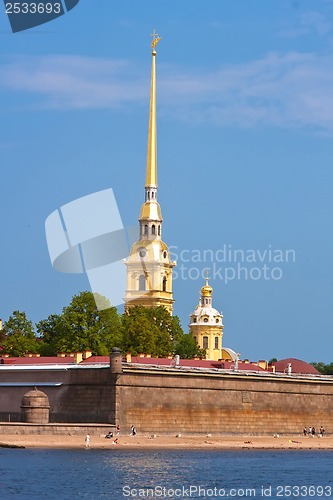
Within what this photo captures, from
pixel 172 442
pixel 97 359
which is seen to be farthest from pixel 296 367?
pixel 172 442

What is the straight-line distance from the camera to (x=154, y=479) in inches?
2530

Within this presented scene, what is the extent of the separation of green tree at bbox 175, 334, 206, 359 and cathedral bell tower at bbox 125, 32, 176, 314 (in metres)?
14.0

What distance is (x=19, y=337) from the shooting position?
112 m

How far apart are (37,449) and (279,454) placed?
14234 mm

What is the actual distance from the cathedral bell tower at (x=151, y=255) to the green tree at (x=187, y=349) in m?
14.0

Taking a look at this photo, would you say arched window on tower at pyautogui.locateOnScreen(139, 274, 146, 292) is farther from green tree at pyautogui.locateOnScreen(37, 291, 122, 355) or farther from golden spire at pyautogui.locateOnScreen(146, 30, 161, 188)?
green tree at pyautogui.locateOnScreen(37, 291, 122, 355)

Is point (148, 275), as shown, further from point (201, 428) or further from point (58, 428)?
point (58, 428)

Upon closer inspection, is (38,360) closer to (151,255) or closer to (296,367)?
(296,367)

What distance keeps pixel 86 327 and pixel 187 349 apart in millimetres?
18530

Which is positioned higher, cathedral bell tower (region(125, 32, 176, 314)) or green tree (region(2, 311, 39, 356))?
cathedral bell tower (region(125, 32, 176, 314))

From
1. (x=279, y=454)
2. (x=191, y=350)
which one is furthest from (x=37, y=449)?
(x=191, y=350)

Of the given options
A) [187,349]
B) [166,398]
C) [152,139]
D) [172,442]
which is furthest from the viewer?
[152,139]

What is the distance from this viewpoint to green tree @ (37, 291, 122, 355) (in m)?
107

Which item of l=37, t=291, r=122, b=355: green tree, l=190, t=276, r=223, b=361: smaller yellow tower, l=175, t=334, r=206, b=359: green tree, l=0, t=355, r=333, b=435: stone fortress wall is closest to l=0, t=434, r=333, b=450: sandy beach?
l=0, t=355, r=333, b=435: stone fortress wall
